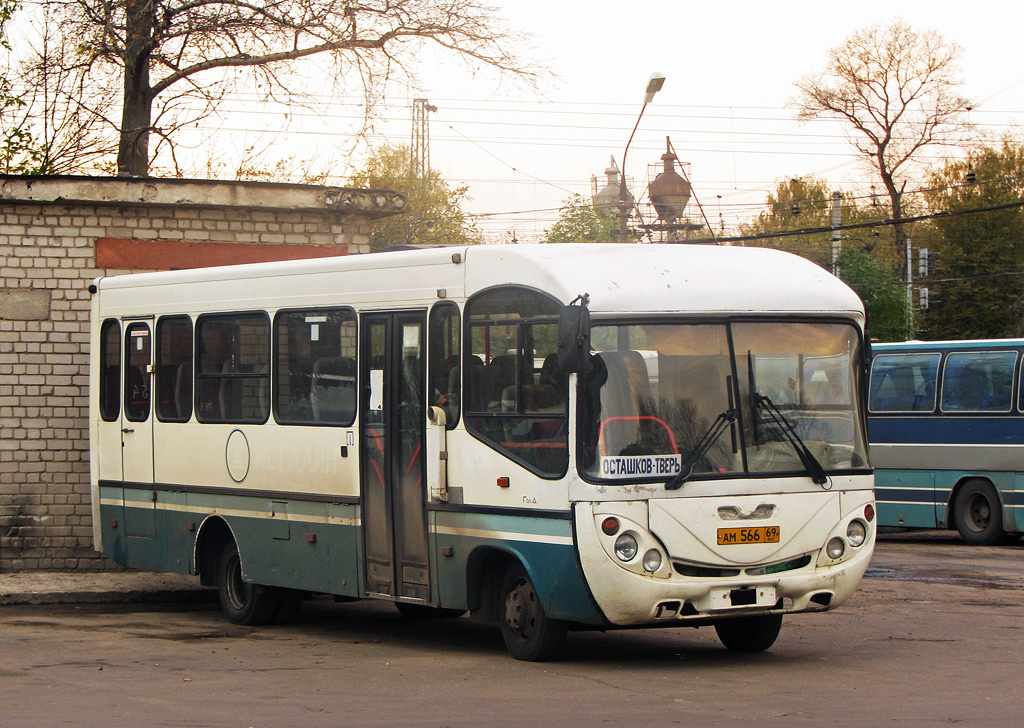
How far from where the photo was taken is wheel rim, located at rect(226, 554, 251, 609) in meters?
12.0

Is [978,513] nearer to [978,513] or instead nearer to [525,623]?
[978,513]

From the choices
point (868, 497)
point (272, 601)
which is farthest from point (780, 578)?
point (272, 601)

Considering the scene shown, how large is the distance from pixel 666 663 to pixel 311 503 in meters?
2.99

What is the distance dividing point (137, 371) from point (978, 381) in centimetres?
1169

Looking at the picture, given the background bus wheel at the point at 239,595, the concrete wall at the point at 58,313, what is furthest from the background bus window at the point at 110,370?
the concrete wall at the point at 58,313

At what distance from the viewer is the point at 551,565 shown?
352 inches

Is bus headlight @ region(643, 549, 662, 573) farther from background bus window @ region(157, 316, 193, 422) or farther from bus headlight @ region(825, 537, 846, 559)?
background bus window @ region(157, 316, 193, 422)

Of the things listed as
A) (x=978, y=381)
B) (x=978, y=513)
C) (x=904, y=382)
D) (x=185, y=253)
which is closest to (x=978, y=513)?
(x=978, y=513)

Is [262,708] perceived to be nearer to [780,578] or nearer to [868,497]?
[780,578]

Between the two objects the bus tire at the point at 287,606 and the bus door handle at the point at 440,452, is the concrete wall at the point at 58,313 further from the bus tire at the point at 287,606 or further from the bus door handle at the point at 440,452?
the bus door handle at the point at 440,452

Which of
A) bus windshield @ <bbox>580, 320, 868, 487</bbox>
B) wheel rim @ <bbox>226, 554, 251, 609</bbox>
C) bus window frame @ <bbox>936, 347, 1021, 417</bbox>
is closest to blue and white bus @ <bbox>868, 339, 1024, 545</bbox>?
bus window frame @ <bbox>936, 347, 1021, 417</bbox>

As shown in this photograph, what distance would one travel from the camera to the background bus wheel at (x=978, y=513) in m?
19.4

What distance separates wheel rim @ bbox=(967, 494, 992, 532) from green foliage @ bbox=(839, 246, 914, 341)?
76.8 feet

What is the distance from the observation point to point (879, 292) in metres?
43.2
